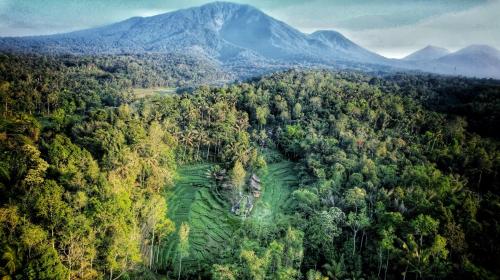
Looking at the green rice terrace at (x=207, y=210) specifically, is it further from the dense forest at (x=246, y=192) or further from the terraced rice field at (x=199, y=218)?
the dense forest at (x=246, y=192)

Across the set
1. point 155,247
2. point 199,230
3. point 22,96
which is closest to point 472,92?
point 199,230

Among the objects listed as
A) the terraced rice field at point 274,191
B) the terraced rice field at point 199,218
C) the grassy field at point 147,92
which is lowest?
the terraced rice field at point 199,218

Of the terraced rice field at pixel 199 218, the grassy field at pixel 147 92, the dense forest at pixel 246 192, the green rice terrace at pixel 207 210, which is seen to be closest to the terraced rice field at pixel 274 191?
the green rice terrace at pixel 207 210

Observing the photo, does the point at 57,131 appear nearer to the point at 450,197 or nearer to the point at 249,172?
the point at 249,172

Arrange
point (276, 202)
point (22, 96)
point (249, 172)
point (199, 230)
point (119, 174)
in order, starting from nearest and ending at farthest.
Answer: point (119, 174) < point (199, 230) < point (276, 202) < point (249, 172) < point (22, 96)

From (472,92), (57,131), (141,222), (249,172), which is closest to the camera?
(141,222)

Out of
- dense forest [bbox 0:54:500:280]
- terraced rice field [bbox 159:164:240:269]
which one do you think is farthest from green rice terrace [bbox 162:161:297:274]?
dense forest [bbox 0:54:500:280]
